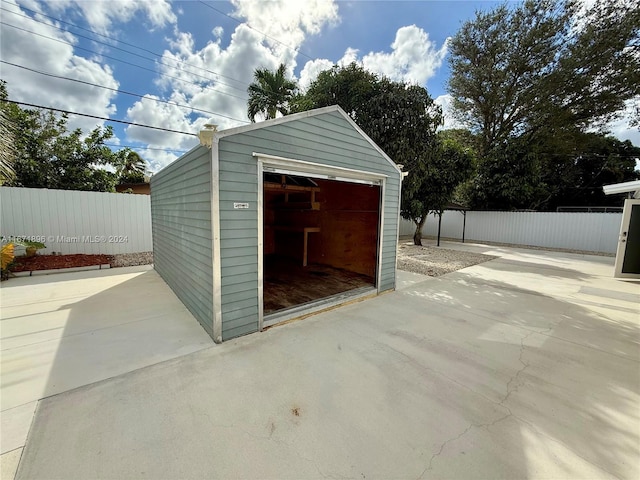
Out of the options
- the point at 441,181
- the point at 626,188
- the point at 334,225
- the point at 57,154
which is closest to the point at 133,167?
the point at 57,154

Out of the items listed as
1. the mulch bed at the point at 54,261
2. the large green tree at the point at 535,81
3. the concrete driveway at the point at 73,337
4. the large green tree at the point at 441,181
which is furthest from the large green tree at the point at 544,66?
the mulch bed at the point at 54,261

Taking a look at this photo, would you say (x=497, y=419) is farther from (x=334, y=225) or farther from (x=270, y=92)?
(x=270, y=92)

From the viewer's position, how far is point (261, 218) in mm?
2980

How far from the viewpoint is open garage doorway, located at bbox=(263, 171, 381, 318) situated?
4617mm

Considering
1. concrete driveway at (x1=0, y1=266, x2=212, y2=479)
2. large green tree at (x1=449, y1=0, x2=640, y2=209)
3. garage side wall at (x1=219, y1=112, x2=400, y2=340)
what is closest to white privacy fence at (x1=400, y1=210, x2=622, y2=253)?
large green tree at (x1=449, y1=0, x2=640, y2=209)

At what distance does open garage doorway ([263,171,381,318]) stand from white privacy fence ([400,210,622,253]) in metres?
9.63

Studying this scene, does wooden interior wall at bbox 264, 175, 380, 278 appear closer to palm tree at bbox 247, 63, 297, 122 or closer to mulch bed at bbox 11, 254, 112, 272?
mulch bed at bbox 11, 254, 112, 272

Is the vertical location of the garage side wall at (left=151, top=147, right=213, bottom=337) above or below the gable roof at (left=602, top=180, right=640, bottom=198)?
below

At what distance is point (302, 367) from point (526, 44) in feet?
55.2

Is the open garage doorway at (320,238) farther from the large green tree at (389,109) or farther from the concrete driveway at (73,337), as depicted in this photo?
the large green tree at (389,109)

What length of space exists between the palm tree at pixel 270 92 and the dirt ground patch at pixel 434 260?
8357 mm

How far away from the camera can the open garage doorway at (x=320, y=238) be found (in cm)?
462

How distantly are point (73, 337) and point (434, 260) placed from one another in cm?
818

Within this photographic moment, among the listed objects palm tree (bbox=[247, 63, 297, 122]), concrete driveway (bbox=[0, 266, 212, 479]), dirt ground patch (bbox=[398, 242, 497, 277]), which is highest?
palm tree (bbox=[247, 63, 297, 122])
